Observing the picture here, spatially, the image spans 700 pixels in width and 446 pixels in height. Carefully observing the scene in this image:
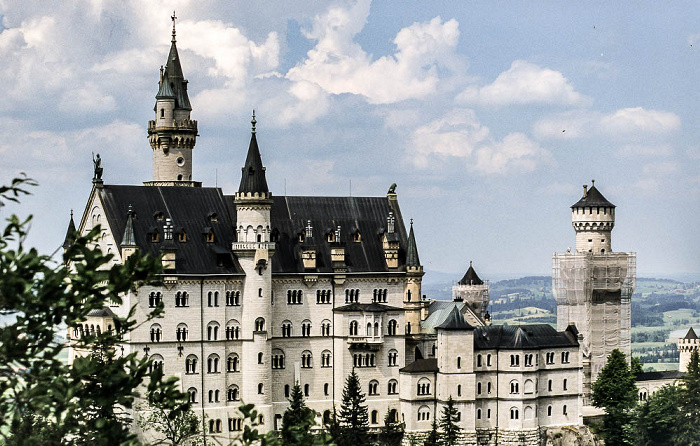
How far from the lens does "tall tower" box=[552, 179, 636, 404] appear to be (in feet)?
449

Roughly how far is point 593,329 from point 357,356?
32.9 m

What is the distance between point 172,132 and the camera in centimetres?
11981

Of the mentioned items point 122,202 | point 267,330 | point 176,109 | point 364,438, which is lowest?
point 364,438

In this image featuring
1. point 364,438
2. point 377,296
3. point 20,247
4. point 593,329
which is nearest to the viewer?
point 20,247

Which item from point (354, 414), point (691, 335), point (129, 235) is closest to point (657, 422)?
point (354, 414)

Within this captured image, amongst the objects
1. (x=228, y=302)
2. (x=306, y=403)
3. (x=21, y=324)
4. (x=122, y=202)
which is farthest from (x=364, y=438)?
(x=21, y=324)

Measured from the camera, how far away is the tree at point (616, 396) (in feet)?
384

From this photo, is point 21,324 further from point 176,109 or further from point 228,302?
point 176,109

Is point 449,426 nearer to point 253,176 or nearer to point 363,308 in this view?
point 363,308

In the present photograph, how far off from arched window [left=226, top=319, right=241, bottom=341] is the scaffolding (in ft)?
138

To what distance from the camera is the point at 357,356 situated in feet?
371

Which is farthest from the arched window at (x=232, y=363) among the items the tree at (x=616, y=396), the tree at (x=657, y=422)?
the tree at (x=657, y=422)

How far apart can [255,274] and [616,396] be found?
3598cm

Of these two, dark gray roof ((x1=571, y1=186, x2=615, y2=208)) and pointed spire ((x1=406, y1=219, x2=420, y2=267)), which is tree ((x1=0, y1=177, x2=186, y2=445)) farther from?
dark gray roof ((x1=571, y1=186, x2=615, y2=208))
